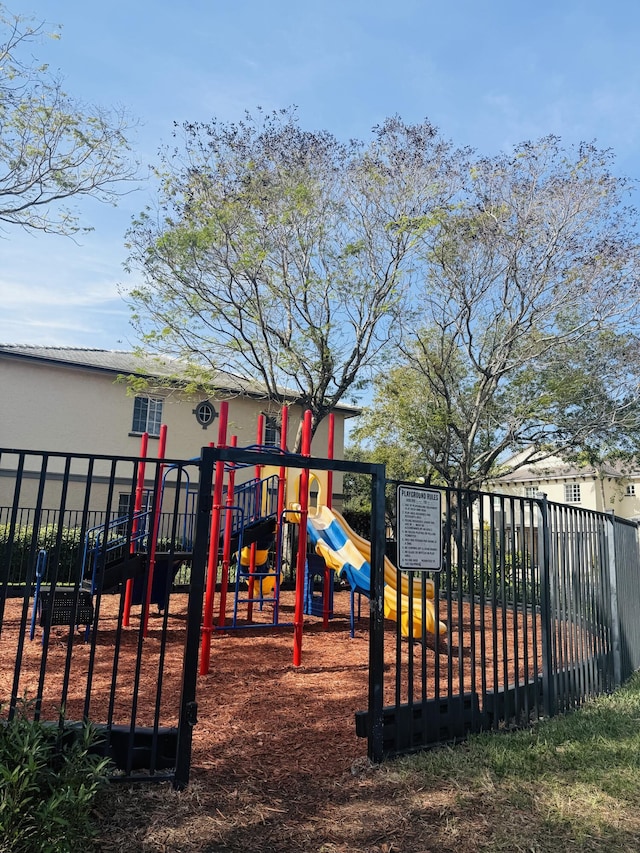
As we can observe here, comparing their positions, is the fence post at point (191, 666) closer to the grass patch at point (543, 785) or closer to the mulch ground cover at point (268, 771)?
the mulch ground cover at point (268, 771)

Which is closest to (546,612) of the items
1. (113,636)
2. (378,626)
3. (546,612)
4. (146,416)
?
(546,612)

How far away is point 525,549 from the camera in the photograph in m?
5.36

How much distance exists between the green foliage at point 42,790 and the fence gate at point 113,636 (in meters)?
0.15

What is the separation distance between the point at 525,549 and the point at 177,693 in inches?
138

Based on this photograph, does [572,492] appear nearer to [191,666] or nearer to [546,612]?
[546,612]

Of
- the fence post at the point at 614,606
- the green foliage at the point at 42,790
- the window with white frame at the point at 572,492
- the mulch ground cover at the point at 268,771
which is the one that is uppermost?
the window with white frame at the point at 572,492

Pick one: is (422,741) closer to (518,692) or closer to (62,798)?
(518,692)

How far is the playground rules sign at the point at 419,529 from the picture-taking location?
14.6 ft

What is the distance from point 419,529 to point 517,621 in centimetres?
147

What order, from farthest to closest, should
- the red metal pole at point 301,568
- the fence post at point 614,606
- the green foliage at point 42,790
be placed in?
the red metal pole at point 301,568 → the fence post at point 614,606 → the green foliage at point 42,790

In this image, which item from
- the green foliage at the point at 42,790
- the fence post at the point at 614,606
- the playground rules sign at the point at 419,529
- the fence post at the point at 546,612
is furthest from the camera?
the fence post at the point at 614,606

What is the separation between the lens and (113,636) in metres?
8.48

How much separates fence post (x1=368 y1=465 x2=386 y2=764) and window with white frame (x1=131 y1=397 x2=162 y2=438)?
62.8 ft

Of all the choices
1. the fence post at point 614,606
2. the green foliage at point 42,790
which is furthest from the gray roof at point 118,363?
the green foliage at point 42,790
